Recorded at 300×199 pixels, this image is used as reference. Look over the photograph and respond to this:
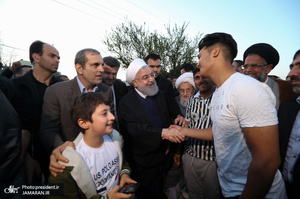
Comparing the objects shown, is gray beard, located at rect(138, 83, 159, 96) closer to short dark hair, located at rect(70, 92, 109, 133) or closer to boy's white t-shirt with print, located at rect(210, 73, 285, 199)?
short dark hair, located at rect(70, 92, 109, 133)

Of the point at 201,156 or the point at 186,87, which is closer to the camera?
the point at 201,156

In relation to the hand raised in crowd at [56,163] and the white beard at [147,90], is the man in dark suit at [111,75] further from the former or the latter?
the hand raised in crowd at [56,163]

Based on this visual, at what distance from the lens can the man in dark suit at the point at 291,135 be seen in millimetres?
1812

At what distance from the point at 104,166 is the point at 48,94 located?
62.5 inches

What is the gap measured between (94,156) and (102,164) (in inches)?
5.2

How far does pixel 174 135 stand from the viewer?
7.83 feet

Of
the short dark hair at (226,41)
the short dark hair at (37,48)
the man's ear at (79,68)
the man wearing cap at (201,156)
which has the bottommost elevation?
the man wearing cap at (201,156)

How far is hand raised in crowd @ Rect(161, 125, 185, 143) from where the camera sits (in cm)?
233

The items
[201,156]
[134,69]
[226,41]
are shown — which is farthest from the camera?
[134,69]

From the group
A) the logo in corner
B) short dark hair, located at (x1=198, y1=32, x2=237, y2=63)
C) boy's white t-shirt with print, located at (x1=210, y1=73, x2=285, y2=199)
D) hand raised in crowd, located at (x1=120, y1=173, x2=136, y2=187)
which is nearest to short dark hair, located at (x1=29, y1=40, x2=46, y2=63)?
the logo in corner

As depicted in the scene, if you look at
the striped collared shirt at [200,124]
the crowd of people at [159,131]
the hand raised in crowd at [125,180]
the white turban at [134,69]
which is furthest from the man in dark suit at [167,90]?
the hand raised in crowd at [125,180]

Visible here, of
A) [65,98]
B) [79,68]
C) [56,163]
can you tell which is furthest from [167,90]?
[56,163]

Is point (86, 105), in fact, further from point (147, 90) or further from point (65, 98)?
point (147, 90)

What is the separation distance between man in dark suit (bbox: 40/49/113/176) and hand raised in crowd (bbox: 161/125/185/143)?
1055mm
